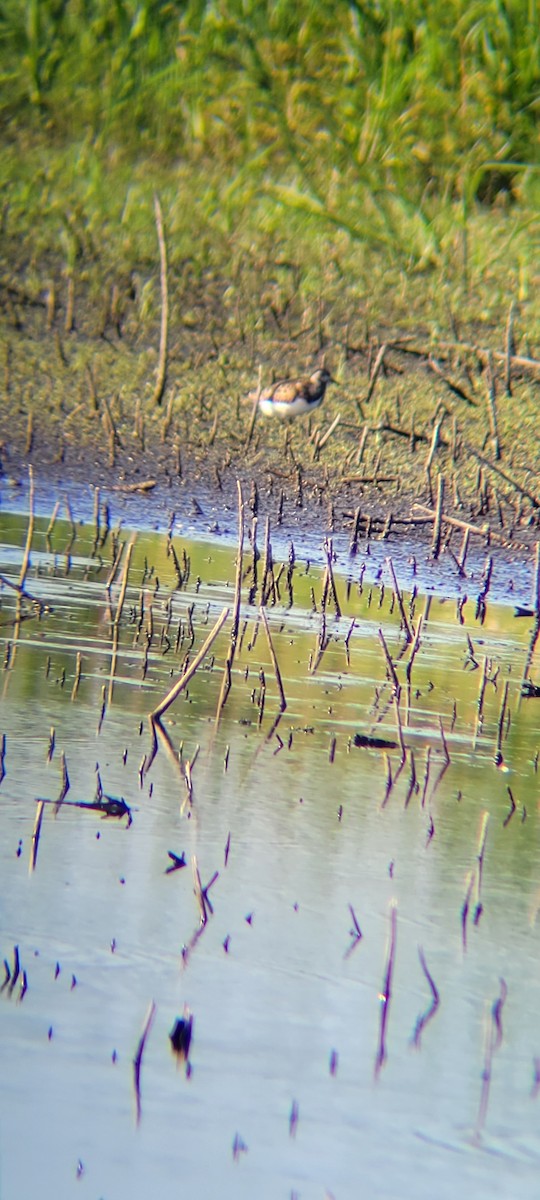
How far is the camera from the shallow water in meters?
2.30

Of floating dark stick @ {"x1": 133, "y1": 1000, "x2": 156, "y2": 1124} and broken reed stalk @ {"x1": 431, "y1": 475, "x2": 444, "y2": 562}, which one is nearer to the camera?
floating dark stick @ {"x1": 133, "y1": 1000, "x2": 156, "y2": 1124}

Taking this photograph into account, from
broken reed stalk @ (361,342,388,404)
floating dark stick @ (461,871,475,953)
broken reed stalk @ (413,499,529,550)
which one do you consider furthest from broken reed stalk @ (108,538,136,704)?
broken reed stalk @ (361,342,388,404)

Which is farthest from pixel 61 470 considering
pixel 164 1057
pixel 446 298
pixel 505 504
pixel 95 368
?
pixel 164 1057

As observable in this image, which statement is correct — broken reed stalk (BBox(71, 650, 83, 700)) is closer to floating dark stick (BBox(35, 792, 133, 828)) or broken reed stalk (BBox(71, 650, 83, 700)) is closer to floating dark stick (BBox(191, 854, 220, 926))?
floating dark stick (BBox(35, 792, 133, 828))

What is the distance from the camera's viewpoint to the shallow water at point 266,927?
2297 mm

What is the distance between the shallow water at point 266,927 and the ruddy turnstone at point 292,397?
3446 millimetres

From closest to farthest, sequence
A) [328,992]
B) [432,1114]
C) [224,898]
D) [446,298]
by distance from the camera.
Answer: [432,1114] → [328,992] → [224,898] → [446,298]

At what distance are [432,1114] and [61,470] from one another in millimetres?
5980

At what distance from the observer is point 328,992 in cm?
280

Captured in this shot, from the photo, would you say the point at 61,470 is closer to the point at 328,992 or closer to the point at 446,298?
the point at 446,298

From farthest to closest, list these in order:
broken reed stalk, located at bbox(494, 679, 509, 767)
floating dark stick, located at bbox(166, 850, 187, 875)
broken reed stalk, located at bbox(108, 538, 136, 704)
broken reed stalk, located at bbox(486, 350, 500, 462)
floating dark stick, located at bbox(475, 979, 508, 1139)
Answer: broken reed stalk, located at bbox(486, 350, 500, 462) → broken reed stalk, located at bbox(108, 538, 136, 704) → broken reed stalk, located at bbox(494, 679, 509, 767) → floating dark stick, located at bbox(166, 850, 187, 875) → floating dark stick, located at bbox(475, 979, 508, 1139)

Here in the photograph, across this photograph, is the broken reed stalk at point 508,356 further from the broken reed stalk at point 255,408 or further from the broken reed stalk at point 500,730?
the broken reed stalk at point 500,730

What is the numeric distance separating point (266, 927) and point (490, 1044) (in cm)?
48

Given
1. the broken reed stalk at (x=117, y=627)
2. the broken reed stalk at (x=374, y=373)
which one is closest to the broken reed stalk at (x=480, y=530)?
the broken reed stalk at (x=374, y=373)
